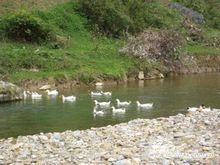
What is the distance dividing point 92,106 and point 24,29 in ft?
68.0

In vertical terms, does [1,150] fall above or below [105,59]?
below

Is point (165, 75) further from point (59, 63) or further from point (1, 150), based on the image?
point (1, 150)

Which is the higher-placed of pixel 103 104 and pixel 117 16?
pixel 117 16

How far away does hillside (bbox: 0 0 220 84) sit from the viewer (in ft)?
170

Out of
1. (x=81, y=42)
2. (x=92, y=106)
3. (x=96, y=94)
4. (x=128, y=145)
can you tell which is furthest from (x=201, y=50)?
(x=128, y=145)

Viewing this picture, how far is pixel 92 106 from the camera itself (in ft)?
130

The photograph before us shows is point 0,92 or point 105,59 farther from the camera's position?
point 105,59

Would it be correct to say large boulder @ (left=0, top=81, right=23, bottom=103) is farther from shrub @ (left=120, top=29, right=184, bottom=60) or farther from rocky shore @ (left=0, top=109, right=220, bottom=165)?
shrub @ (left=120, top=29, right=184, bottom=60)

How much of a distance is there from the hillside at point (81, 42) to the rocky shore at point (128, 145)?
2121 centimetres

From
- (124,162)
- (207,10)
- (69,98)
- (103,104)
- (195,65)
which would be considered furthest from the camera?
(207,10)

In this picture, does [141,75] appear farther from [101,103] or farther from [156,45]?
[101,103]

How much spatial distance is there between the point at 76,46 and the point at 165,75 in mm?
8978

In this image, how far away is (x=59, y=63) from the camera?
175ft

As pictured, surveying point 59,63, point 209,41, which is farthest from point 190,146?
point 209,41
